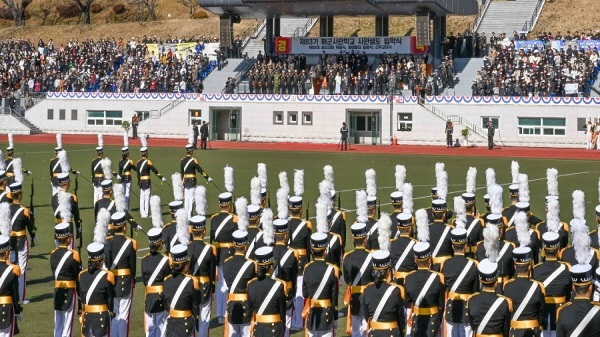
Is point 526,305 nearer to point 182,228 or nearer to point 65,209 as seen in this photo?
point 182,228

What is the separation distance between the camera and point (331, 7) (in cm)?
5769

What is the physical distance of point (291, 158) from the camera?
1751 inches

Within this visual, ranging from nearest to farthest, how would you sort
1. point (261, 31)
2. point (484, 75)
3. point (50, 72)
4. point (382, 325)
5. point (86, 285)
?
point (382, 325)
point (86, 285)
point (484, 75)
point (50, 72)
point (261, 31)

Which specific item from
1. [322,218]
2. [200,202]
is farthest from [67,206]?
[322,218]

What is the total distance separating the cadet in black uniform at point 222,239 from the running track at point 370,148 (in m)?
30.2

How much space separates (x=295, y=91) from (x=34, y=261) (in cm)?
3647

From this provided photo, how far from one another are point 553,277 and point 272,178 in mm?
23790

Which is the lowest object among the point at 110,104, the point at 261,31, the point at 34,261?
the point at 34,261

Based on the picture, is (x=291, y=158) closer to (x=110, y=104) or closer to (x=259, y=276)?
(x=110, y=104)

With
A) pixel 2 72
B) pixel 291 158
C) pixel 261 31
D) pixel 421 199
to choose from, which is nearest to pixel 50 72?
pixel 2 72

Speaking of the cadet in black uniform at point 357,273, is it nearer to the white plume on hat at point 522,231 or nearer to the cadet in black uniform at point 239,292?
the cadet in black uniform at point 239,292

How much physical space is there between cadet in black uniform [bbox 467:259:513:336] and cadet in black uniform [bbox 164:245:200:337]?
3453 millimetres

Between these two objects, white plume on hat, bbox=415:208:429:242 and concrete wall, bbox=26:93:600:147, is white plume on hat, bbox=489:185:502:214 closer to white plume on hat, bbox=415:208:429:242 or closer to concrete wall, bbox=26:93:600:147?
white plume on hat, bbox=415:208:429:242

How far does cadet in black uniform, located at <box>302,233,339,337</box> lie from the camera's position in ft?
42.3
